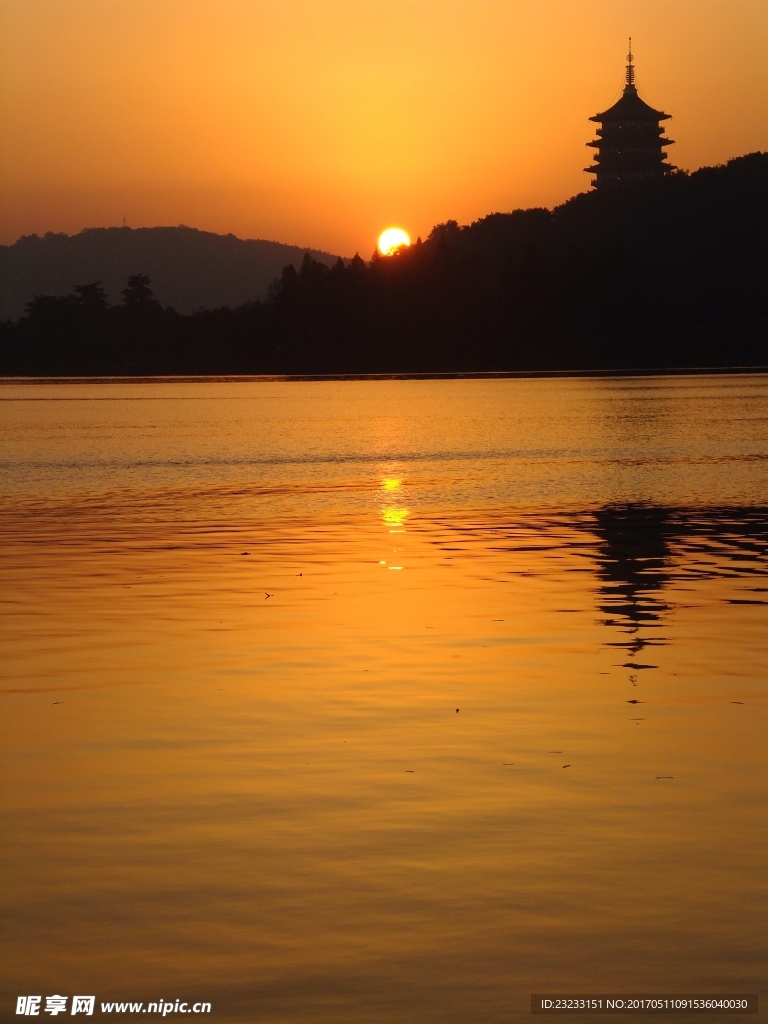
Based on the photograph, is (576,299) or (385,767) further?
(576,299)

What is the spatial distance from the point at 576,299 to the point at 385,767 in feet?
540

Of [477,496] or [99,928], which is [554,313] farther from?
[99,928]

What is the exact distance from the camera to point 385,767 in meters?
10.8

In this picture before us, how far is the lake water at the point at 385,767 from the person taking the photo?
7.39 meters

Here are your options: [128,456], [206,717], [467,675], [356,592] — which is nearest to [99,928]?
[206,717]

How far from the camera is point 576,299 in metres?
172

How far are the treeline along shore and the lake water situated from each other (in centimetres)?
14749

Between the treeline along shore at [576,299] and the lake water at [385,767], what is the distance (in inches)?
5807

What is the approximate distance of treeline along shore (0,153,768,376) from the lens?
567ft

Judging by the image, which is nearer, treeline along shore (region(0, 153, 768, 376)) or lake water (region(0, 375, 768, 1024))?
lake water (region(0, 375, 768, 1024))

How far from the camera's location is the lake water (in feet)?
24.3

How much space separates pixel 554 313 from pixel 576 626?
16096cm

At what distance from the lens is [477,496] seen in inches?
1500

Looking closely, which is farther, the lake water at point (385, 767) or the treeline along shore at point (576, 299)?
the treeline along shore at point (576, 299)
